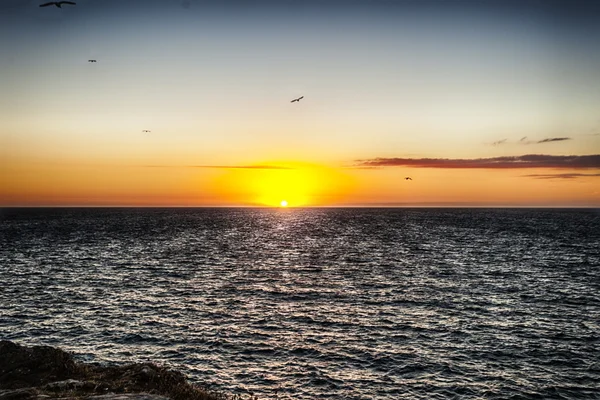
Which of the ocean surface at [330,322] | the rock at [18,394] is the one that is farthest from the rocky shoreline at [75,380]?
the ocean surface at [330,322]

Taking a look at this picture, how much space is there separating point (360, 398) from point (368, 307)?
1925cm

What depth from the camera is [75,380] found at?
2083 cm

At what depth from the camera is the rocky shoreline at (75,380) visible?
18.8 metres

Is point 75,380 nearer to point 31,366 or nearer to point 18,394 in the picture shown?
point 18,394

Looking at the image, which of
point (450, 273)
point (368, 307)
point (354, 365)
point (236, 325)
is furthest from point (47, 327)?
point (450, 273)

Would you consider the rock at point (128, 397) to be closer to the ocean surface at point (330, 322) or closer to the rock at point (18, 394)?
the rock at point (18, 394)

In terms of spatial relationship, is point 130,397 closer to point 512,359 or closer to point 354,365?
point 354,365

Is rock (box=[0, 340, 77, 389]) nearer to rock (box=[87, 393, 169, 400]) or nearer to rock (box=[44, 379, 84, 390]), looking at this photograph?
rock (box=[44, 379, 84, 390])

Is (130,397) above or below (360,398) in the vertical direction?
above

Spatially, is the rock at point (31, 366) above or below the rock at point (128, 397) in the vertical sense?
below

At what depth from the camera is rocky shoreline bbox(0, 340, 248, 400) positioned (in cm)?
1884

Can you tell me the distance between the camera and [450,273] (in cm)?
6303

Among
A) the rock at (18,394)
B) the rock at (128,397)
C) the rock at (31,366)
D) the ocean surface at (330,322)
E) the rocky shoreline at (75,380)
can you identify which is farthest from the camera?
the ocean surface at (330,322)

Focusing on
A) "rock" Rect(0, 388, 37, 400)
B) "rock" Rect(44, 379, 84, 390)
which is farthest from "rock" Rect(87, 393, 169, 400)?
"rock" Rect(0, 388, 37, 400)
